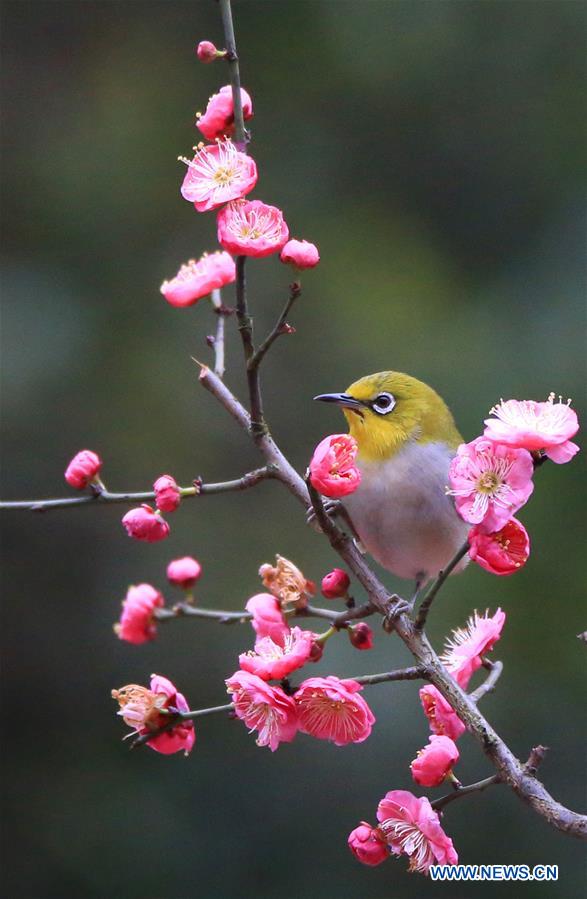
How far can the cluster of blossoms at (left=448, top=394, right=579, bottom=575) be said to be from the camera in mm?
1371

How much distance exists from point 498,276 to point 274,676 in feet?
13.0

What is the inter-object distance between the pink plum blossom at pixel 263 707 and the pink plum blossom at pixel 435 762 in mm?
173

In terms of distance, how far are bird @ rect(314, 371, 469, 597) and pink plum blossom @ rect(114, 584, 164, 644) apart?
757 millimetres

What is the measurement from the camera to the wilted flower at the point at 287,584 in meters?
1.64

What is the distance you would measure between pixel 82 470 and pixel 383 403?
1.06 m

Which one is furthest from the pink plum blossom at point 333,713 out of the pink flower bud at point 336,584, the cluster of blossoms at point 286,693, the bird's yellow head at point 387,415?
the bird's yellow head at point 387,415

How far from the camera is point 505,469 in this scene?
1406 millimetres

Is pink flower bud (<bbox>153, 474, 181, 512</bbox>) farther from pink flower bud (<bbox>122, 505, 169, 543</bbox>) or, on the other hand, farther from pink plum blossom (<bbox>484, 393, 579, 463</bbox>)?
pink plum blossom (<bbox>484, 393, 579, 463</bbox>)

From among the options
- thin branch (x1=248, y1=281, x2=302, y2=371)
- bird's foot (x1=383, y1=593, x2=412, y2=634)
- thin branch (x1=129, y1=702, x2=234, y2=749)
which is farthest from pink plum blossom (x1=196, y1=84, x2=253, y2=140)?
thin branch (x1=129, y1=702, x2=234, y2=749)

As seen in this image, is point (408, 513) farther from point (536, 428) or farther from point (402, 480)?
point (536, 428)

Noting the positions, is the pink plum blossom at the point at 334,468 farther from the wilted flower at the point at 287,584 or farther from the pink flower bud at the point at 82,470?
the pink flower bud at the point at 82,470

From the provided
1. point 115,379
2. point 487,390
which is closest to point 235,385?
point 115,379

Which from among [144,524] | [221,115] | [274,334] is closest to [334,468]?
[274,334]

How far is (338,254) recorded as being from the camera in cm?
549
